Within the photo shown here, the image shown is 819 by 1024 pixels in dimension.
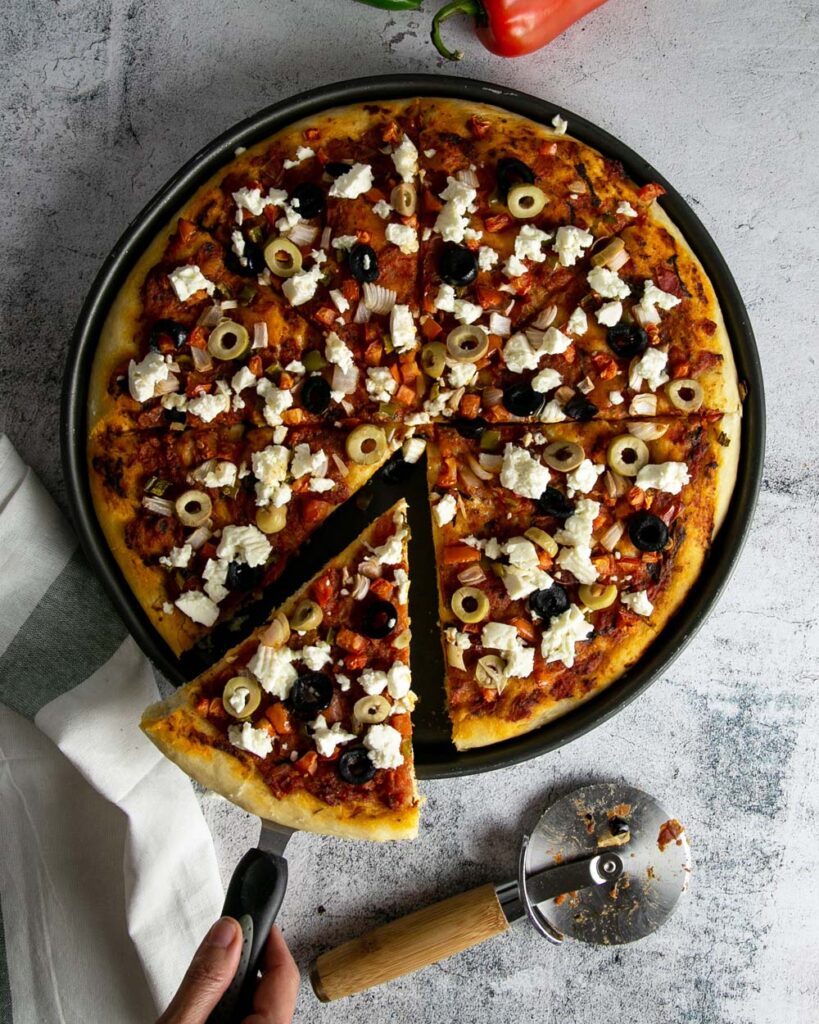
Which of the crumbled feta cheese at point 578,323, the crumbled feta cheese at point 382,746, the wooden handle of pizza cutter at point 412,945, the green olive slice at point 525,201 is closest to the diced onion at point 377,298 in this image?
the green olive slice at point 525,201

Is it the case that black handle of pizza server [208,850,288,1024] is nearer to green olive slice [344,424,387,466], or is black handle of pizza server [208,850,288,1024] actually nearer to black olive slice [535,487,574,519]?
green olive slice [344,424,387,466]

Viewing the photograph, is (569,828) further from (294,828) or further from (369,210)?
(369,210)

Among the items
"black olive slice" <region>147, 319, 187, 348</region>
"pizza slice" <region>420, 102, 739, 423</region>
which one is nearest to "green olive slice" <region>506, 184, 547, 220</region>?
"pizza slice" <region>420, 102, 739, 423</region>

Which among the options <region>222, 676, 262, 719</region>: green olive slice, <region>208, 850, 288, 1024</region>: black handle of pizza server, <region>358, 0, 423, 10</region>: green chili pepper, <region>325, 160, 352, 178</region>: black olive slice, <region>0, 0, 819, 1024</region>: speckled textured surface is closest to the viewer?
<region>208, 850, 288, 1024</region>: black handle of pizza server

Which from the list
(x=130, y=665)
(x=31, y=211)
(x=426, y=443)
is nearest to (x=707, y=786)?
(x=426, y=443)

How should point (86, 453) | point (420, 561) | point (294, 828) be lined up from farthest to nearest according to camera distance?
point (420, 561), point (86, 453), point (294, 828)

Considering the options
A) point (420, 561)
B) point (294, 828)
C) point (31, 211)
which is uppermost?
point (31, 211)

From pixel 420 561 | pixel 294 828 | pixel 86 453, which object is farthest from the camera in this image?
pixel 420 561
